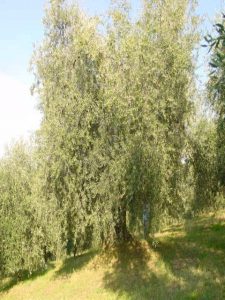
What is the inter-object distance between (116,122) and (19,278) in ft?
60.5

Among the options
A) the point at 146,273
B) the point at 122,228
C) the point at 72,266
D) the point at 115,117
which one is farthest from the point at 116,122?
the point at 72,266

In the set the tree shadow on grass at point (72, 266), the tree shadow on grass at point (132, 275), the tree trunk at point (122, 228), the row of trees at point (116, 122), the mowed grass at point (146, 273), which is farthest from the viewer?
the tree shadow on grass at point (72, 266)

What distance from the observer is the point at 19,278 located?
31938 millimetres

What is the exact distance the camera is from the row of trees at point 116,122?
2089 cm

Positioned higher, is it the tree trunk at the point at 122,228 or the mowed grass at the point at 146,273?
the tree trunk at the point at 122,228

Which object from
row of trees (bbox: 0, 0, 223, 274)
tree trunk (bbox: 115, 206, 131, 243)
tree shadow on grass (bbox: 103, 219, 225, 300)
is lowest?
tree shadow on grass (bbox: 103, 219, 225, 300)

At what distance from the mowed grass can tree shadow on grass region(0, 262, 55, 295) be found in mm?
356

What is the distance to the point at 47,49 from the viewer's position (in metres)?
24.9

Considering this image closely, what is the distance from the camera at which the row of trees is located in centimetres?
2089

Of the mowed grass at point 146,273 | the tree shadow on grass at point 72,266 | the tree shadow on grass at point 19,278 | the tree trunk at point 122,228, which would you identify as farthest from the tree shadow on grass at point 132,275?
the tree shadow on grass at point 19,278

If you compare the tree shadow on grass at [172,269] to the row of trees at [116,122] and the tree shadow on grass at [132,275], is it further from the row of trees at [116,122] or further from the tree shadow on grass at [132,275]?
the row of trees at [116,122]

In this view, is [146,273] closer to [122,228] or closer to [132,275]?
[132,275]

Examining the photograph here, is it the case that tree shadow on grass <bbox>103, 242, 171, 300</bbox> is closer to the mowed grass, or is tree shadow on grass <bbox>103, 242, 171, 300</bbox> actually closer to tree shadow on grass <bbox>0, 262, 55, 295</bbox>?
the mowed grass

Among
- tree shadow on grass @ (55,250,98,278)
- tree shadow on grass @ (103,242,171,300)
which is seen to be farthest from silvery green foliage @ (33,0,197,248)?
tree shadow on grass @ (55,250,98,278)
